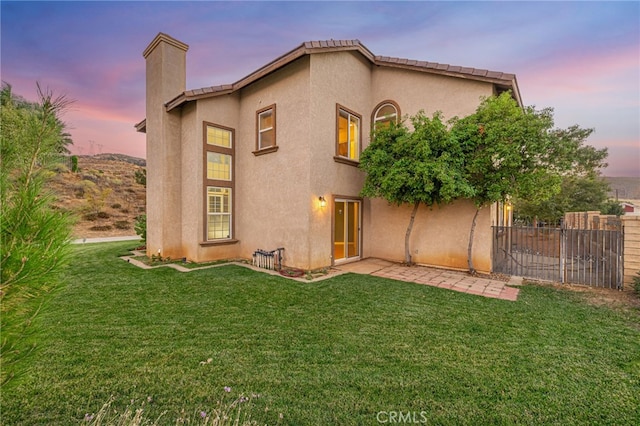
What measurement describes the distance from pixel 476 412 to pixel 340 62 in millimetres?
9942

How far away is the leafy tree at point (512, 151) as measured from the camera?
704cm

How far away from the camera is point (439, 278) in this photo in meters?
7.91

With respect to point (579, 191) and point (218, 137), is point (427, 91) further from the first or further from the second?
point (579, 191)

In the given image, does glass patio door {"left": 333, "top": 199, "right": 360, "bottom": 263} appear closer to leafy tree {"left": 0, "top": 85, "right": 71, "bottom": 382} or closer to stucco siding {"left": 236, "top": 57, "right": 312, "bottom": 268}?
stucco siding {"left": 236, "top": 57, "right": 312, "bottom": 268}

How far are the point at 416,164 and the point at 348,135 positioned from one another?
313 cm

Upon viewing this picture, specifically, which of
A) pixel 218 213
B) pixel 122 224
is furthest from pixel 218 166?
pixel 122 224

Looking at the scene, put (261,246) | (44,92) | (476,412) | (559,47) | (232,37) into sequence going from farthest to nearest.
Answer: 1. (232,37)
2. (559,47)
3. (261,246)
4. (476,412)
5. (44,92)

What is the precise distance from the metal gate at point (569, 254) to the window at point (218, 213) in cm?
960

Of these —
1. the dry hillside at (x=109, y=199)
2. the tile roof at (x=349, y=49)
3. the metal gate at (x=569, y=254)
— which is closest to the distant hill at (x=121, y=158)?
the dry hillside at (x=109, y=199)

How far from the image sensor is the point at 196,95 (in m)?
9.05

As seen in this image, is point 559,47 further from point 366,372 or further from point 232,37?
point 366,372

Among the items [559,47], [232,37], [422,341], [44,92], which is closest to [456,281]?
[422,341]

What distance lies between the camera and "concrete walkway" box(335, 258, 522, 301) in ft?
22.1

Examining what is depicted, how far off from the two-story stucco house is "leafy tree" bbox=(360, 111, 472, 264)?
1.30 metres
